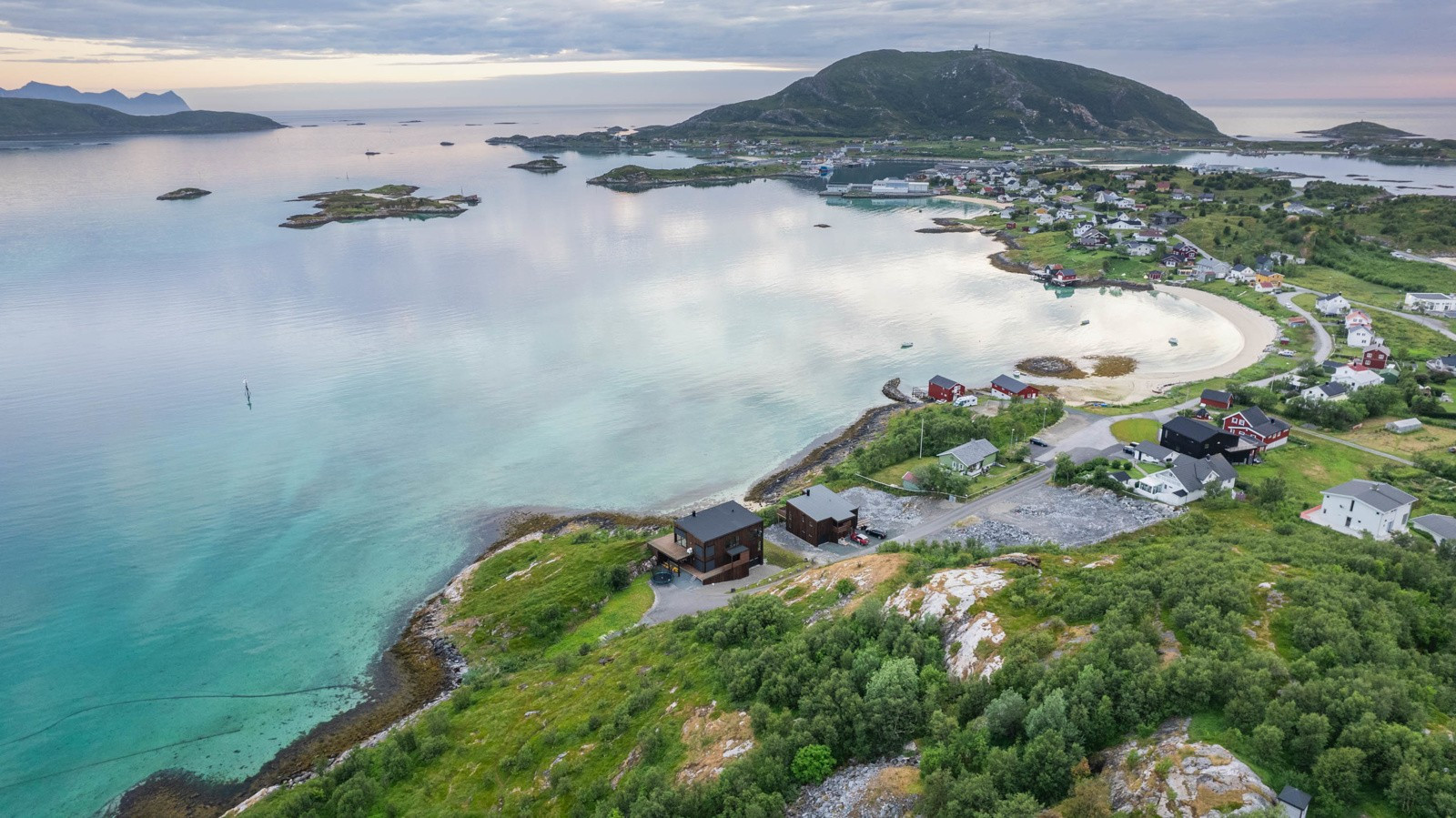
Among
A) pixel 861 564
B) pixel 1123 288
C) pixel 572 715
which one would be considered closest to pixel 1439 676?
pixel 861 564

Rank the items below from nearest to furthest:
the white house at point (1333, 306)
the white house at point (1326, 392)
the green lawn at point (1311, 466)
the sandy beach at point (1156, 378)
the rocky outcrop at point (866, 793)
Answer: the rocky outcrop at point (866, 793) → the green lawn at point (1311, 466) → the white house at point (1326, 392) → the sandy beach at point (1156, 378) → the white house at point (1333, 306)

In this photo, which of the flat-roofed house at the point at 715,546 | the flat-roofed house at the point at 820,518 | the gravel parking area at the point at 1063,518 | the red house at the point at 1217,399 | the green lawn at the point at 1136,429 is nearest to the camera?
the flat-roofed house at the point at 715,546

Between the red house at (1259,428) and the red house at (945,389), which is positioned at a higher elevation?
the red house at (1259,428)

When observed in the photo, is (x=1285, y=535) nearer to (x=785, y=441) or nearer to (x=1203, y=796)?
(x=1203, y=796)

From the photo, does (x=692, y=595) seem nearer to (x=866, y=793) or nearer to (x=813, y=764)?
(x=813, y=764)

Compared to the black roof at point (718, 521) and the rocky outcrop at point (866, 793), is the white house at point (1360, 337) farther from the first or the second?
the rocky outcrop at point (866, 793)

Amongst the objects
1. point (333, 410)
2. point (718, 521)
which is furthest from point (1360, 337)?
point (333, 410)

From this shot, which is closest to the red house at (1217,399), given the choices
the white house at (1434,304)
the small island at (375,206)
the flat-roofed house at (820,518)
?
the flat-roofed house at (820,518)
